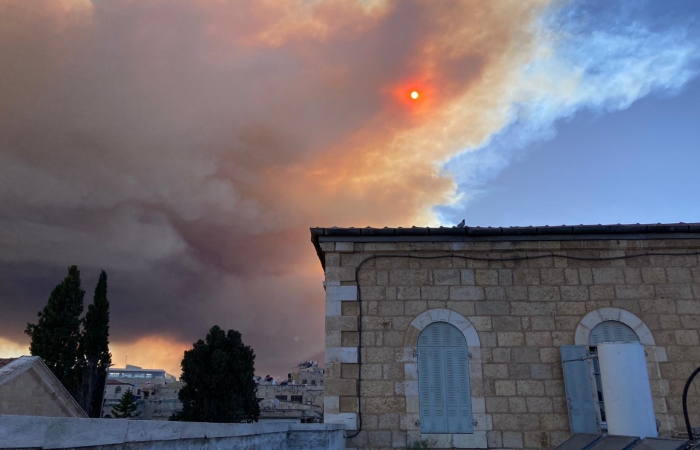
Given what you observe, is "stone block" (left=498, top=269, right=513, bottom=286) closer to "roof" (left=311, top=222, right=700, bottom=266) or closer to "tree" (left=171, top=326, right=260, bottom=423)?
"roof" (left=311, top=222, right=700, bottom=266)

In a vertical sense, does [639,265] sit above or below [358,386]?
above

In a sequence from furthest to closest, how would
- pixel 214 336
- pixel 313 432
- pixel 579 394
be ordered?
pixel 214 336 → pixel 579 394 → pixel 313 432

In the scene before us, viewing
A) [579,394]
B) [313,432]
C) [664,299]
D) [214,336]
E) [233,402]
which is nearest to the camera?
[313,432]

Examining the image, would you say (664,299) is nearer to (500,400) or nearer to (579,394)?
(579,394)

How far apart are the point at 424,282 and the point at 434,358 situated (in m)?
1.40

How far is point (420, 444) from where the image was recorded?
8.66 metres

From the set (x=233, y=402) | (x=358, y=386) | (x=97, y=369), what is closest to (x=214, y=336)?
(x=233, y=402)

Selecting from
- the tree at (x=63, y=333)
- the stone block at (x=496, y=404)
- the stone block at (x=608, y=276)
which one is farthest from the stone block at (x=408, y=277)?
the tree at (x=63, y=333)

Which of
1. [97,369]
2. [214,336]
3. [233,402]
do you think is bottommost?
[233,402]

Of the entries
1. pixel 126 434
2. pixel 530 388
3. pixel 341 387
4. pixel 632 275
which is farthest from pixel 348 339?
pixel 126 434

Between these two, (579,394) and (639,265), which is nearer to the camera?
(579,394)

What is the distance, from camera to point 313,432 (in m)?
6.35

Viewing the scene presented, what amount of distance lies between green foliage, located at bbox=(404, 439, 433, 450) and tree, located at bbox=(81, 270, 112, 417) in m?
30.8

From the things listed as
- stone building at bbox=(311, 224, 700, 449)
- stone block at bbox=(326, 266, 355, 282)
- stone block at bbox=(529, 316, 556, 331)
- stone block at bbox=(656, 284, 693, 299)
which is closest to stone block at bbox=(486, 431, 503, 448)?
stone building at bbox=(311, 224, 700, 449)
